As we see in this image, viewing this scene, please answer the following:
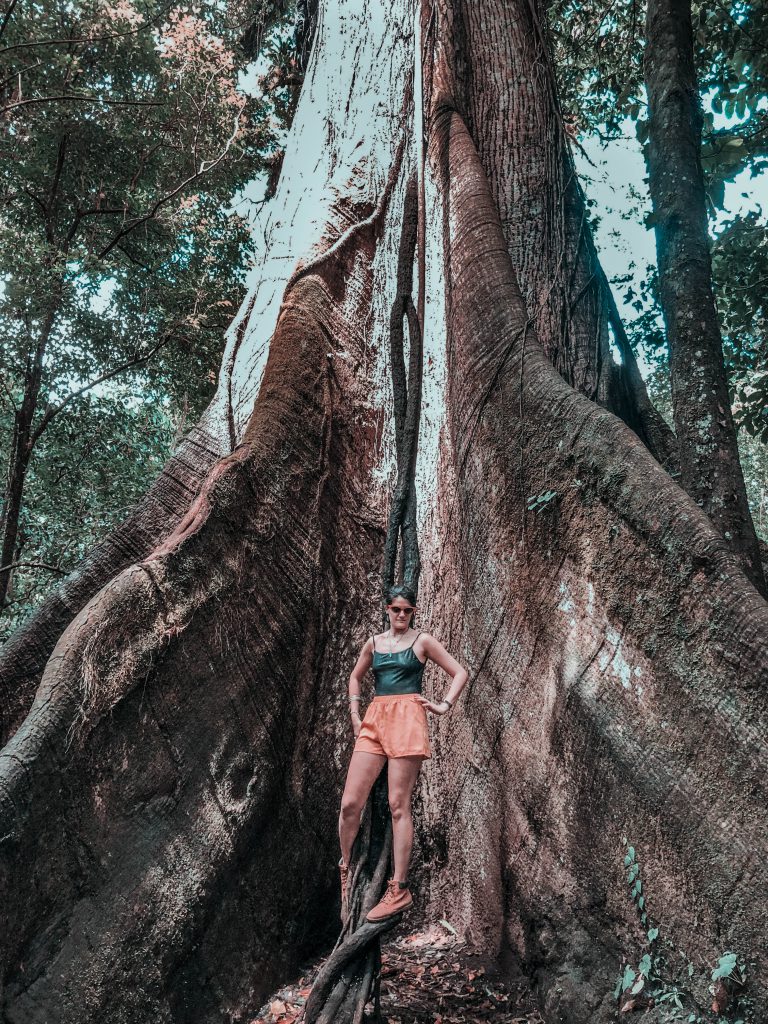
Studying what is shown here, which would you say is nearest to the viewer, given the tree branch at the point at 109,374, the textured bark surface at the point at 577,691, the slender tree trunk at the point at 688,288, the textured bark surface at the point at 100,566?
the textured bark surface at the point at 577,691

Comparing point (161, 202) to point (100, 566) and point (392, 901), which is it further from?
point (392, 901)

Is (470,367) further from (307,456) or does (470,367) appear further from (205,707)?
(205,707)

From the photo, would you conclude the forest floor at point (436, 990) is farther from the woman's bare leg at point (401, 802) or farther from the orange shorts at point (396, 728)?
the orange shorts at point (396, 728)

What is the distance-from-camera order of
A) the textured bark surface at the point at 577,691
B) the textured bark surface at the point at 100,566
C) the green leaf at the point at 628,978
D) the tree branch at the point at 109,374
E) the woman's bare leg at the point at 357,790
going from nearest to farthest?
the textured bark surface at the point at 577,691
the green leaf at the point at 628,978
the woman's bare leg at the point at 357,790
the textured bark surface at the point at 100,566
the tree branch at the point at 109,374

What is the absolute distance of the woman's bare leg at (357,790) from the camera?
10.1 ft

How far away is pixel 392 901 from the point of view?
2.89 metres

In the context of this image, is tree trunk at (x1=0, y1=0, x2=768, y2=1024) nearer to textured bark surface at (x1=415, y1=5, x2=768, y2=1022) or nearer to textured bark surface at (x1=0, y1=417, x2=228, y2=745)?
textured bark surface at (x1=415, y1=5, x2=768, y2=1022)

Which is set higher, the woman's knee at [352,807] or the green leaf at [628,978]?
the woman's knee at [352,807]

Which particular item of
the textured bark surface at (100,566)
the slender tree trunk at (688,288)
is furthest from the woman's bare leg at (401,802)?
Result: the slender tree trunk at (688,288)

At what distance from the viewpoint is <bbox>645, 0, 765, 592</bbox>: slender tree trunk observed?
430 centimetres

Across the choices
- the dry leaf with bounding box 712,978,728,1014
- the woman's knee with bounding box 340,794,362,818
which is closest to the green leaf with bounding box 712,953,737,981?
the dry leaf with bounding box 712,978,728,1014

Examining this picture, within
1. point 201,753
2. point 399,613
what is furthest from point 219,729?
point 399,613

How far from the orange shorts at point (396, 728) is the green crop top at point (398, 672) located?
3 cm

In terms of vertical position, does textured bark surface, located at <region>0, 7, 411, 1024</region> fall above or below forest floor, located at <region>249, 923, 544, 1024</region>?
above
